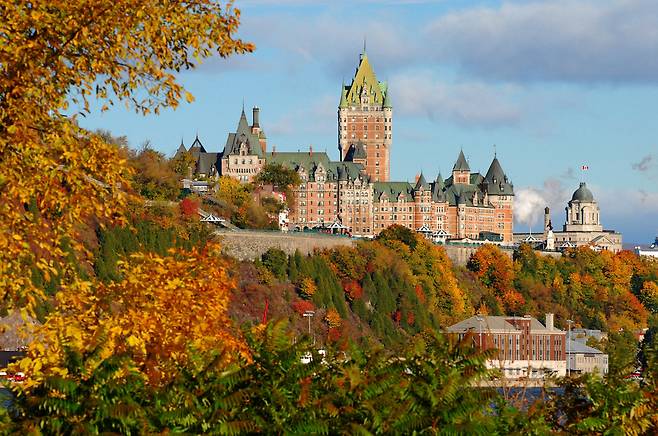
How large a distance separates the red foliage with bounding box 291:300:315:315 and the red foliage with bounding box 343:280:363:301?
27.9 ft

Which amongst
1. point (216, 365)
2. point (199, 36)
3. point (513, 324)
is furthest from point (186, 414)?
point (513, 324)

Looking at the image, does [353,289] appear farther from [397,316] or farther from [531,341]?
[531,341]

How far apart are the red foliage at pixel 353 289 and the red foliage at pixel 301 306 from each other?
8498mm

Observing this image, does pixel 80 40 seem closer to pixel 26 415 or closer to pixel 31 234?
pixel 31 234

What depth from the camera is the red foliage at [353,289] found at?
456 ft

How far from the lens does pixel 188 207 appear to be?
144750 mm

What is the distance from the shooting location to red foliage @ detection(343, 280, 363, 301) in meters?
139

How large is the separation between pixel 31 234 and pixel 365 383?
4573 millimetres

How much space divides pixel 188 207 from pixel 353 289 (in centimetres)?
1624

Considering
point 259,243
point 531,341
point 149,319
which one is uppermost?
point 149,319

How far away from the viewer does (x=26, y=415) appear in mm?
18500

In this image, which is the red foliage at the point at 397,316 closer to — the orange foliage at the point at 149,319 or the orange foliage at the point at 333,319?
the orange foliage at the point at 333,319

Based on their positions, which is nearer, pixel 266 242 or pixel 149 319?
pixel 149 319

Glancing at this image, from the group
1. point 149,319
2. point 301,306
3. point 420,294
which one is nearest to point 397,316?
point 420,294
